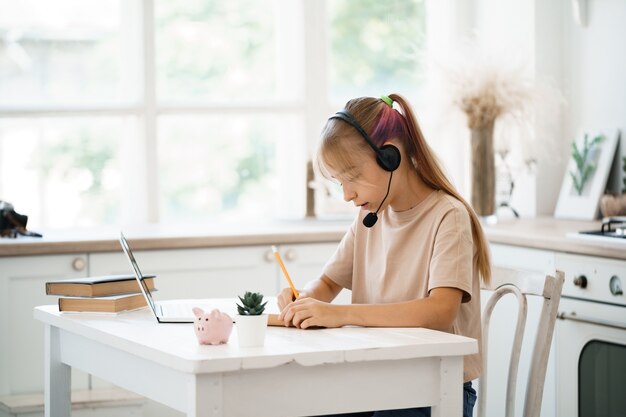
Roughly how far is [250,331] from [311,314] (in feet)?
0.77

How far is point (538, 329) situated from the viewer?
6.56 ft

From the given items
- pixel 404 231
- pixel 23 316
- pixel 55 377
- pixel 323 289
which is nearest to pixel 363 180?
pixel 404 231

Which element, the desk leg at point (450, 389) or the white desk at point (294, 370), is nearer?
the white desk at point (294, 370)

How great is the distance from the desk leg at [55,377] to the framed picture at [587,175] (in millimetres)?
2126

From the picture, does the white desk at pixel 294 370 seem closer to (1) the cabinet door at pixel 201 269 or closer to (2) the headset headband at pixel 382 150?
(2) the headset headband at pixel 382 150

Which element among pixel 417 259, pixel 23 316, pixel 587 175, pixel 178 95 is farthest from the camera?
pixel 178 95

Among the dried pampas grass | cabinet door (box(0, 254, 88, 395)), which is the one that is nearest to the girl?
cabinet door (box(0, 254, 88, 395))

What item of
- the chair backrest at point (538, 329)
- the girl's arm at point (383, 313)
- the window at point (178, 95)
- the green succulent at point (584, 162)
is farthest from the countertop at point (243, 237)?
the girl's arm at point (383, 313)

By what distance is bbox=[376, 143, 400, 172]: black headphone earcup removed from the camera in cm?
202

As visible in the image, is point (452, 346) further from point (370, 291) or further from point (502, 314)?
point (502, 314)

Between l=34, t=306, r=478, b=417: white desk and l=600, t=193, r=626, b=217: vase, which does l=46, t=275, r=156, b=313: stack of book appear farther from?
l=600, t=193, r=626, b=217: vase

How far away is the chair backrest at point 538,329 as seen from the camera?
1990 mm

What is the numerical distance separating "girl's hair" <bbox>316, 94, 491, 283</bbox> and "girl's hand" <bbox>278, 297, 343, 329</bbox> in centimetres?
31

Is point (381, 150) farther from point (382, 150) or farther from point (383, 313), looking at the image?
point (383, 313)
